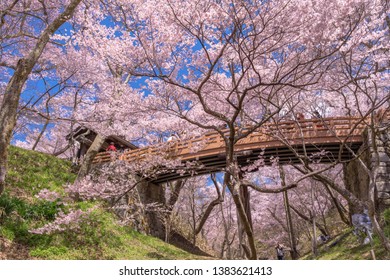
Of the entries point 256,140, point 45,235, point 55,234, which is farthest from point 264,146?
point 45,235

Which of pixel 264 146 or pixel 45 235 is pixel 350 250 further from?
pixel 45 235

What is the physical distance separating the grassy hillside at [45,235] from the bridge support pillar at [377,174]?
7.73 m

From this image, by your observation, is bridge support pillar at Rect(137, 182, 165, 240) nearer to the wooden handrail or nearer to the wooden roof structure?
the wooden handrail

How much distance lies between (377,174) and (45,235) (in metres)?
12.0

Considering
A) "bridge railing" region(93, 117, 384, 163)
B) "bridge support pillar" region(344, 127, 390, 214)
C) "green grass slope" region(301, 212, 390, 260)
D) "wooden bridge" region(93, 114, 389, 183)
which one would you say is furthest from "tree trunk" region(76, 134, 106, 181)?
"bridge support pillar" region(344, 127, 390, 214)

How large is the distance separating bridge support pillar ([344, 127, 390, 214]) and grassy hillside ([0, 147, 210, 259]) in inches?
304

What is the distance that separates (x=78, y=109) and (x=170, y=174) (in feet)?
21.5

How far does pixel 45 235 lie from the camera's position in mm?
7016

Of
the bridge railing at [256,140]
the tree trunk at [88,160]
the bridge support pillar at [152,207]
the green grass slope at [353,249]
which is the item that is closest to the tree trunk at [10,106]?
the tree trunk at [88,160]

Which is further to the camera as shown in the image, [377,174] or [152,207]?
[152,207]

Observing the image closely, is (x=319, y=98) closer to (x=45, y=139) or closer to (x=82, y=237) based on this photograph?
(x=82, y=237)

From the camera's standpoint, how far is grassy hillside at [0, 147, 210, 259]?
21.4ft

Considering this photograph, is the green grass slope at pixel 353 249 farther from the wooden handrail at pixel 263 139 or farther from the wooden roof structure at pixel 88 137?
the wooden roof structure at pixel 88 137

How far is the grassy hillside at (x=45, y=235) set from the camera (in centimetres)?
652
